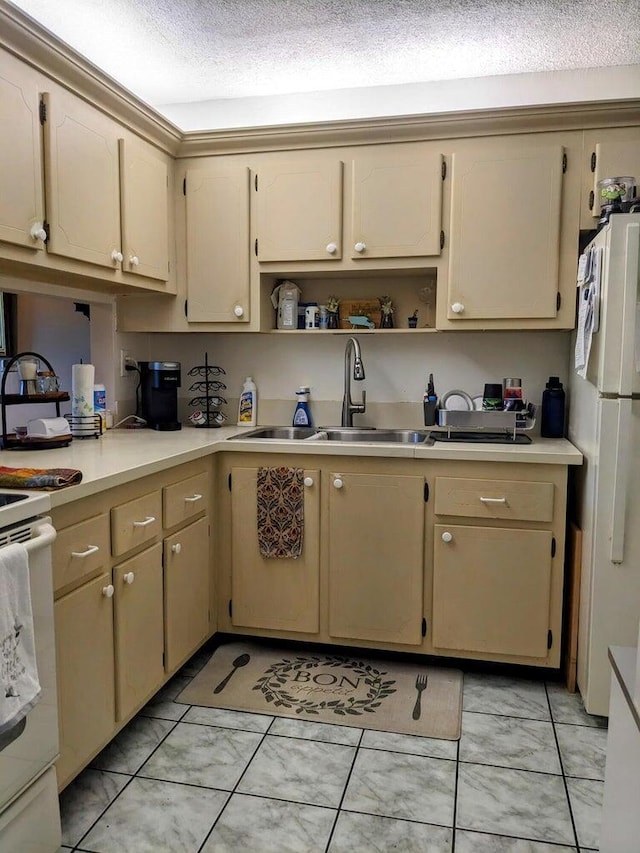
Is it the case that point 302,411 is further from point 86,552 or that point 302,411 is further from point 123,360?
point 86,552

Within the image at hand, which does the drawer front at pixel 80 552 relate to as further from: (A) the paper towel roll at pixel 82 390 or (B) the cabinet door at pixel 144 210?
(B) the cabinet door at pixel 144 210

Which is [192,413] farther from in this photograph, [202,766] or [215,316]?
[202,766]

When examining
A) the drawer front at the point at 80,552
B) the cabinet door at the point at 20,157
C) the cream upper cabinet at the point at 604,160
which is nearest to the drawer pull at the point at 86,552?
the drawer front at the point at 80,552

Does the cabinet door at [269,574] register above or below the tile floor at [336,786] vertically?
above

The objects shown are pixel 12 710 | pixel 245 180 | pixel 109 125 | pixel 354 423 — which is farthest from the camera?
pixel 354 423

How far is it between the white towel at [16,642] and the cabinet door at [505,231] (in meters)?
1.93

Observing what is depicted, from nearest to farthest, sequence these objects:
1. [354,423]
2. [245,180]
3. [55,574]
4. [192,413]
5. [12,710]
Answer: [12,710]
[55,574]
[245,180]
[354,423]
[192,413]

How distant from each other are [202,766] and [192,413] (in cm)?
177

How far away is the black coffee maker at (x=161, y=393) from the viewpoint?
3.01 meters

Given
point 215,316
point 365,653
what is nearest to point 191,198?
point 215,316

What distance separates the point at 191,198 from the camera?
2.97m

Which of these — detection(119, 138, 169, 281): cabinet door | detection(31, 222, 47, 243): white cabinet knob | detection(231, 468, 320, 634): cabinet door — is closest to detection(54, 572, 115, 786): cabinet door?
detection(231, 468, 320, 634): cabinet door

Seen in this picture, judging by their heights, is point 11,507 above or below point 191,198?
below

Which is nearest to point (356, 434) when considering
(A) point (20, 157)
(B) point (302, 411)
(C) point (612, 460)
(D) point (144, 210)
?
(B) point (302, 411)
